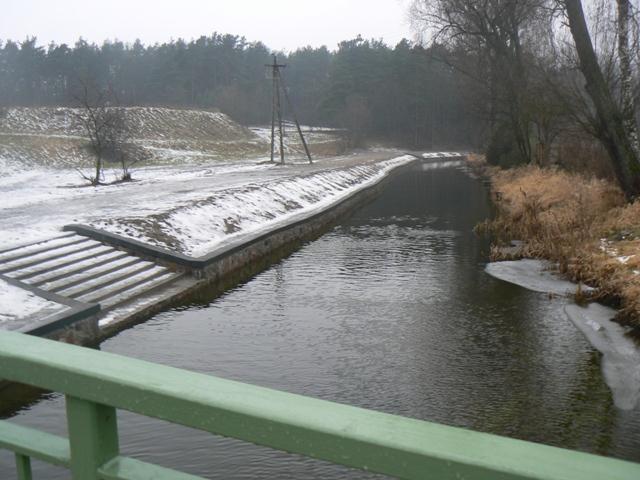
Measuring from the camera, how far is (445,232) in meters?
20.2

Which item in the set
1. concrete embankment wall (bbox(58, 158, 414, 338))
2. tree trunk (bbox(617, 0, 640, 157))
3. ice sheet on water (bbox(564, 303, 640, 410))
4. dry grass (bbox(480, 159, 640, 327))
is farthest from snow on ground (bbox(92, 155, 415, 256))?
tree trunk (bbox(617, 0, 640, 157))

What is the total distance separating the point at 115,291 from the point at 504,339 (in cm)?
739

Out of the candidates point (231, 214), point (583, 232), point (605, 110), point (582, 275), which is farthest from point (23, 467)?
point (231, 214)

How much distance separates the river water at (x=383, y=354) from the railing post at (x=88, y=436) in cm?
441

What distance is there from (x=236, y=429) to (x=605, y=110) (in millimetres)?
16220

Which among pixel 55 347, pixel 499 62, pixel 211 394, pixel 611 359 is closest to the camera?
pixel 211 394

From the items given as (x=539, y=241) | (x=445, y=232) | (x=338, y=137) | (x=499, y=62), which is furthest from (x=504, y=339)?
(x=338, y=137)

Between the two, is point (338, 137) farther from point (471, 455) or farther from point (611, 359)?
point (471, 455)

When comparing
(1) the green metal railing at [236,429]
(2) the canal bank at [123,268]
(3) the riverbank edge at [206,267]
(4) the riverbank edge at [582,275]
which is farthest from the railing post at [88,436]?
(4) the riverbank edge at [582,275]

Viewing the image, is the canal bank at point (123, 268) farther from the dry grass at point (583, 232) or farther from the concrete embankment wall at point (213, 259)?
the dry grass at point (583, 232)

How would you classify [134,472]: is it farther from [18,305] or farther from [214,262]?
[214,262]

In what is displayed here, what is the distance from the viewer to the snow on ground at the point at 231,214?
1545cm

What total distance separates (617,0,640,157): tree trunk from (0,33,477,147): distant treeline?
6422cm

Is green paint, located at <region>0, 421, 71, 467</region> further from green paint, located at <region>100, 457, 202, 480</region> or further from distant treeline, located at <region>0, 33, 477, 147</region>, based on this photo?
distant treeline, located at <region>0, 33, 477, 147</region>
